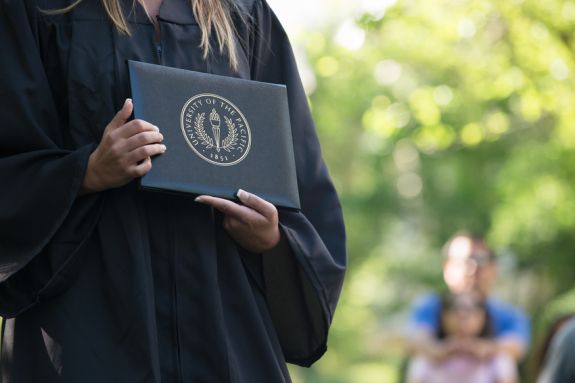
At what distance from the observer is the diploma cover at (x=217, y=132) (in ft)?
8.95

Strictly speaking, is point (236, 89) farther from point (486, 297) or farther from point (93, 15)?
point (486, 297)

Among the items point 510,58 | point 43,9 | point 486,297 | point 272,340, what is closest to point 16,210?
Result: point 43,9

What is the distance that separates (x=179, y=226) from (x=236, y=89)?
345mm

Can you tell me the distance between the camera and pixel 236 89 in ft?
9.46

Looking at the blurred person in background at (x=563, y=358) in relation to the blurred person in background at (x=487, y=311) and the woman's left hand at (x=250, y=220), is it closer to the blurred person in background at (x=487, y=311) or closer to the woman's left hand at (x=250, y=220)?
the blurred person in background at (x=487, y=311)

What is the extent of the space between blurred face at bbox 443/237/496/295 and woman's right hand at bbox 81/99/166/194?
213 inches

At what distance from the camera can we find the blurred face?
7.91m

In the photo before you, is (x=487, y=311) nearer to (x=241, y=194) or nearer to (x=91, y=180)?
(x=241, y=194)

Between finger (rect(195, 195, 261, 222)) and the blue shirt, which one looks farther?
the blue shirt

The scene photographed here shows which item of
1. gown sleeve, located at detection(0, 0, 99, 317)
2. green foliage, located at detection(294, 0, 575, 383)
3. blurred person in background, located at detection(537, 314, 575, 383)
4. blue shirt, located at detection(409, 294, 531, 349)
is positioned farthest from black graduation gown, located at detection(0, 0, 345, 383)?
green foliage, located at detection(294, 0, 575, 383)

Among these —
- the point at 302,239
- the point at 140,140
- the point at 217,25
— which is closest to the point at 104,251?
the point at 140,140

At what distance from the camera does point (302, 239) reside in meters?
2.97

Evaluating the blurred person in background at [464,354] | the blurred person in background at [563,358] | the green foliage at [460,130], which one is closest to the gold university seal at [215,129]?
the blurred person in background at [563,358]

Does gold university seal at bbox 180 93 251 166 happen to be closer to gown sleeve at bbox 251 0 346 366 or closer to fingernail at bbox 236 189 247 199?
fingernail at bbox 236 189 247 199
